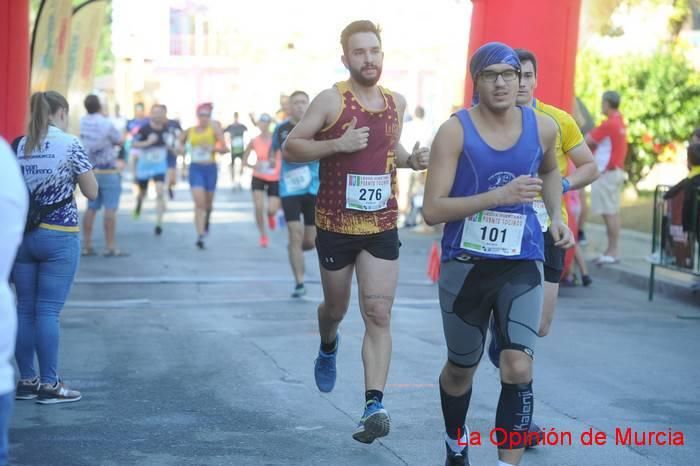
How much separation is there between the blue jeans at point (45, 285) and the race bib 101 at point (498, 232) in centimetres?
293

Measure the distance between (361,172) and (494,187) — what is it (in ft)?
4.41

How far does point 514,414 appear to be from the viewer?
5316 mm

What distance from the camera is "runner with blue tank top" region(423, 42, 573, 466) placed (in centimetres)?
537

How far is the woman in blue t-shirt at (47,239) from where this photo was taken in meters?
7.36

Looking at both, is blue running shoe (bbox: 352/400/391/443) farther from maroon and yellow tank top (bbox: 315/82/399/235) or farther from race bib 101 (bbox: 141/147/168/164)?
race bib 101 (bbox: 141/147/168/164)

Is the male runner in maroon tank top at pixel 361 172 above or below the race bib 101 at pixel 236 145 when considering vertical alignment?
above

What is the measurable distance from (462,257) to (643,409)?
2.49 m

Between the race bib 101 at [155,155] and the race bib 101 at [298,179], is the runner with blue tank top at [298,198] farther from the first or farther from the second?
the race bib 101 at [155,155]

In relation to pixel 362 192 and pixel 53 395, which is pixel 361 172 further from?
pixel 53 395

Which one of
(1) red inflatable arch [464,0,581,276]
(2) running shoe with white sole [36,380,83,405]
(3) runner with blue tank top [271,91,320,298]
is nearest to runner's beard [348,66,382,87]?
(2) running shoe with white sole [36,380,83,405]

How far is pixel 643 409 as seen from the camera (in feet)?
24.7

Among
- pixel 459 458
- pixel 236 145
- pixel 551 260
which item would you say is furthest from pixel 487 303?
pixel 236 145

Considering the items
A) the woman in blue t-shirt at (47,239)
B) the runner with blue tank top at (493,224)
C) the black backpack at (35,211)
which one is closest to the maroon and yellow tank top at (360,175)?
the runner with blue tank top at (493,224)

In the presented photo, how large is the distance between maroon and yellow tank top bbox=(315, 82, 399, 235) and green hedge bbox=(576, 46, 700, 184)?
18710mm
